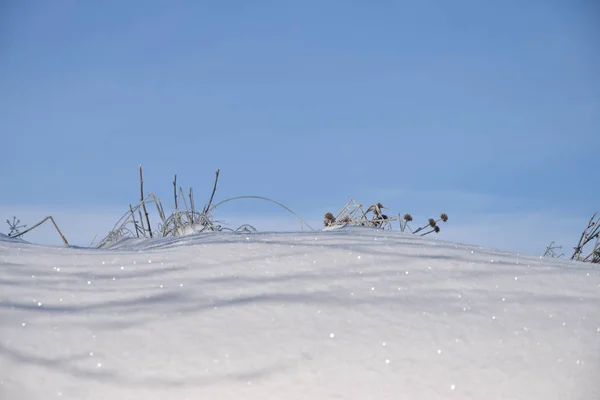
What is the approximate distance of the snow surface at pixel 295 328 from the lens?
0.79 m

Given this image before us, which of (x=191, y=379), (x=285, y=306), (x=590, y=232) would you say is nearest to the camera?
(x=191, y=379)

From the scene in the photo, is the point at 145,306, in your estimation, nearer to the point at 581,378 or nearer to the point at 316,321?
the point at 316,321

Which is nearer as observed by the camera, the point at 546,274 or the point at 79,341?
the point at 79,341

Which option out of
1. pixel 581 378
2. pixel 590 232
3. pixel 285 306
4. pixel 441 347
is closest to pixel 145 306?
pixel 285 306

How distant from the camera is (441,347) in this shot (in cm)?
84

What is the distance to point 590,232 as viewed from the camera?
251 centimetres

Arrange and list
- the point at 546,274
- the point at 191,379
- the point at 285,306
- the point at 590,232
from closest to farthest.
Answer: the point at 191,379, the point at 285,306, the point at 546,274, the point at 590,232

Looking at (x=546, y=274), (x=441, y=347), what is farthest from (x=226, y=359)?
(x=546, y=274)

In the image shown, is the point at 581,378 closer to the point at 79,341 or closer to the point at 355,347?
the point at 355,347

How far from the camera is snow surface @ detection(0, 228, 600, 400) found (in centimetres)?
79

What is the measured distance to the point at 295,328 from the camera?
851 millimetres

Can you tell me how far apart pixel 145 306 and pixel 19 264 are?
0.32m

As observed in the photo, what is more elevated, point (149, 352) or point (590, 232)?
point (590, 232)

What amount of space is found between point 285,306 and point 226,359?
0.13m
